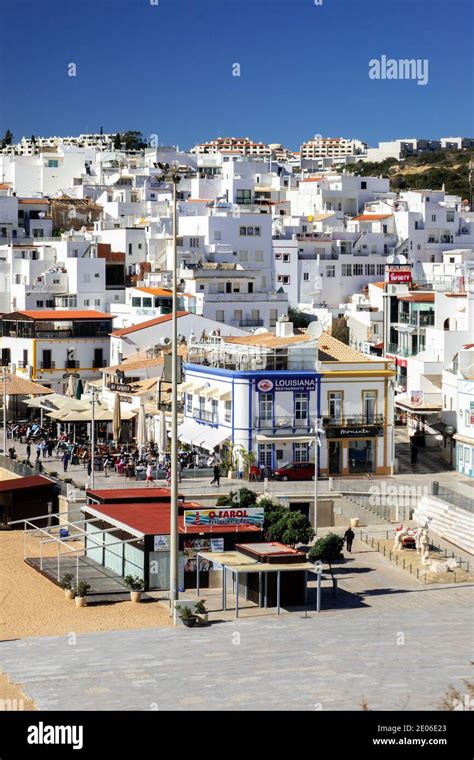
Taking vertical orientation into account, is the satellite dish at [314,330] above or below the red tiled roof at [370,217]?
below

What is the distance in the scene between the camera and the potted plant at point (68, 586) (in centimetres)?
3853

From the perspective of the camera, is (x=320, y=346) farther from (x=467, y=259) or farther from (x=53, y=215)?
(x=53, y=215)

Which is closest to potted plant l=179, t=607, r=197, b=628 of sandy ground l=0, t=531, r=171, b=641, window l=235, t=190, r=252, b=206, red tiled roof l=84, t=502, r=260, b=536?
sandy ground l=0, t=531, r=171, b=641

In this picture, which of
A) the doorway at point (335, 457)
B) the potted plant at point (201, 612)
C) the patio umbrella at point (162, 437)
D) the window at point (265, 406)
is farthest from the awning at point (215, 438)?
the potted plant at point (201, 612)

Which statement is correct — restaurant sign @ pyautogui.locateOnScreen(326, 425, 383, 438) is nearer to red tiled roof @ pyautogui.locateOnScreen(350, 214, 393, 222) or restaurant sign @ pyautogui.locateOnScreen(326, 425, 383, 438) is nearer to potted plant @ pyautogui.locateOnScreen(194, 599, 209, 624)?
potted plant @ pyautogui.locateOnScreen(194, 599, 209, 624)

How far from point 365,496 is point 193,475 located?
617cm

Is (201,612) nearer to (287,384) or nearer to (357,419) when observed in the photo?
(287,384)

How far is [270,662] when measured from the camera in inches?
1254

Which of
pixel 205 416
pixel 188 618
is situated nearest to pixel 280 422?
pixel 205 416

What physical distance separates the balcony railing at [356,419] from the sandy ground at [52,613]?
1672 cm

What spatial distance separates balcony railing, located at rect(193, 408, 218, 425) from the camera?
56.1 metres

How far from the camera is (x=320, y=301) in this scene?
10938cm

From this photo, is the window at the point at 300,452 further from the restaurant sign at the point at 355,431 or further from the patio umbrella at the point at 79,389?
the patio umbrella at the point at 79,389
